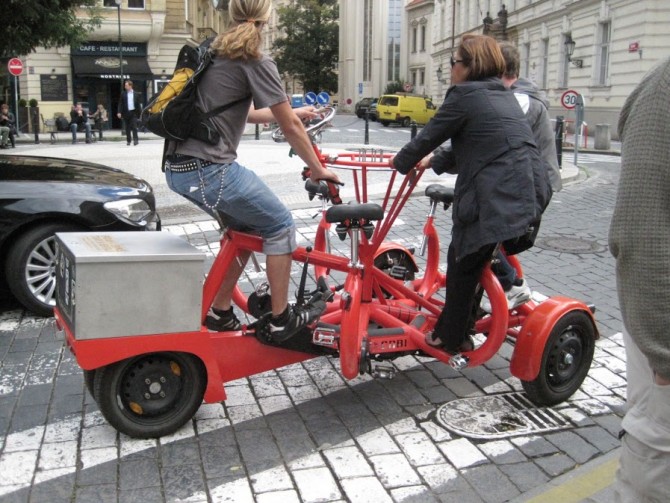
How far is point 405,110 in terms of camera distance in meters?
45.5

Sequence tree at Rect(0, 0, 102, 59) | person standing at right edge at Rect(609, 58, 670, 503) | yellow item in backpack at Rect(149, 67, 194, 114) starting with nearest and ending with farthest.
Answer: person standing at right edge at Rect(609, 58, 670, 503) < yellow item in backpack at Rect(149, 67, 194, 114) < tree at Rect(0, 0, 102, 59)

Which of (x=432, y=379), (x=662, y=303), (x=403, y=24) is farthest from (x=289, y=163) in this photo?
(x=403, y=24)

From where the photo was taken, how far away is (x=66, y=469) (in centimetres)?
338

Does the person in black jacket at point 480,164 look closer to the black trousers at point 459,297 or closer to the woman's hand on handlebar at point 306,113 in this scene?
the black trousers at point 459,297

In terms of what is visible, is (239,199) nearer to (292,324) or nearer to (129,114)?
(292,324)

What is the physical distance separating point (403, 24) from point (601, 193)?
67.7 m

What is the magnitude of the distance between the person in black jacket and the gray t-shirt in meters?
0.76

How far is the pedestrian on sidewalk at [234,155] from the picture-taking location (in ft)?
11.5

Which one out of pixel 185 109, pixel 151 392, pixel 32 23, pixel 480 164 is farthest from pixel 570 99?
pixel 151 392

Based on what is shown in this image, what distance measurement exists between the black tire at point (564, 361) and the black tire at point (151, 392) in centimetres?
178

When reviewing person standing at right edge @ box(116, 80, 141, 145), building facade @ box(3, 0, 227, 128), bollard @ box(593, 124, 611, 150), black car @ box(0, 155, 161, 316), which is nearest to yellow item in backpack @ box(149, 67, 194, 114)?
black car @ box(0, 155, 161, 316)

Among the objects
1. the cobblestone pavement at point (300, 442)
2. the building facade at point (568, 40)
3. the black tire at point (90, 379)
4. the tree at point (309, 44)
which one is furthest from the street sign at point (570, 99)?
the tree at point (309, 44)

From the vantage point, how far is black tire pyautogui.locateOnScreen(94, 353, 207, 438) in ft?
11.5

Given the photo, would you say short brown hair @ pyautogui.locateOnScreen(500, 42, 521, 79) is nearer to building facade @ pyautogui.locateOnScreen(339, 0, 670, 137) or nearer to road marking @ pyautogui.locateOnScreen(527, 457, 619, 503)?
road marking @ pyautogui.locateOnScreen(527, 457, 619, 503)
